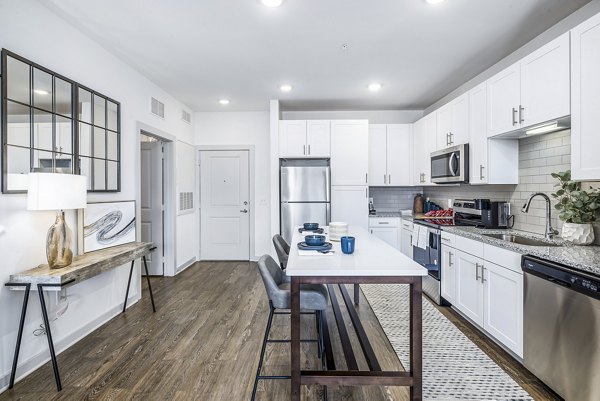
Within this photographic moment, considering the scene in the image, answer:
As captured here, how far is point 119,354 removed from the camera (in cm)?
251

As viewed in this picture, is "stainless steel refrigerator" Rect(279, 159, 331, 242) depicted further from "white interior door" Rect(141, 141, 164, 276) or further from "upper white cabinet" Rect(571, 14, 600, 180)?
"upper white cabinet" Rect(571, 14, 600, 180)

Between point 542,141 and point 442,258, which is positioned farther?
point 442,258

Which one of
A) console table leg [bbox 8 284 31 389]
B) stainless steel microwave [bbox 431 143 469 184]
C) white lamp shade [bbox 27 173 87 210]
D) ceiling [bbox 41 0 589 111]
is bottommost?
console table leg [bbox 8 284 31 389]

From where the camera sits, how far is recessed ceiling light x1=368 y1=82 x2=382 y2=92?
13.6ft

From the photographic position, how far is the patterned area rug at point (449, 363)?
1994 mm

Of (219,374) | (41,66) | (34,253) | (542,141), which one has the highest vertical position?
(41,66)

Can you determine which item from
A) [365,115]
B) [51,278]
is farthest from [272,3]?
[365,115]

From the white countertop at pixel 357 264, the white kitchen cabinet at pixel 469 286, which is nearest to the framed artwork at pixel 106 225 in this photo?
the white countertop at pixel 357 264

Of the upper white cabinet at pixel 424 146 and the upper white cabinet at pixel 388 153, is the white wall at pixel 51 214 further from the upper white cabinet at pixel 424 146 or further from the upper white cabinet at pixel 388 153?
the upper white cabinet at pixel 424 146

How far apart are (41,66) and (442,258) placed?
156 inches

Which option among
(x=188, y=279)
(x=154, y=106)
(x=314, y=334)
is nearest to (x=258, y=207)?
(x=188, y=279)

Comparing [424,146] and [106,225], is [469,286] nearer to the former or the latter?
[424,146]

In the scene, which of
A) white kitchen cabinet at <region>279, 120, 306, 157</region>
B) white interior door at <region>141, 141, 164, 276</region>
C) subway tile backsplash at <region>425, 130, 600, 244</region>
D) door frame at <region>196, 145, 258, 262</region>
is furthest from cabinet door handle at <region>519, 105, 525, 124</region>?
white interior door at <region>141, 141, 164, 276</region>

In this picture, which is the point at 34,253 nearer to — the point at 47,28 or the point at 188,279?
the point at 47,28
